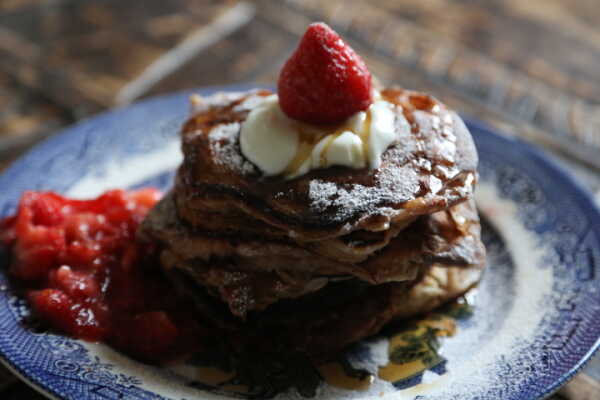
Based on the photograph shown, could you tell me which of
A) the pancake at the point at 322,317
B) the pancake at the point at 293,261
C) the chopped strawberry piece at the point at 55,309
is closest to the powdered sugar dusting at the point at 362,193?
the pancake at the point at 293,261

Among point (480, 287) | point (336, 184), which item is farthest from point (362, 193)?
point (480, 287)

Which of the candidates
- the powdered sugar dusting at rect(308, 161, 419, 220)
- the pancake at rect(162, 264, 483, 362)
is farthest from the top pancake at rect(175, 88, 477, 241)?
the pancake at rect(162, 264, 483, 362)

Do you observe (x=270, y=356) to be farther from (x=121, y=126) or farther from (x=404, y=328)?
(x=121, y=126)

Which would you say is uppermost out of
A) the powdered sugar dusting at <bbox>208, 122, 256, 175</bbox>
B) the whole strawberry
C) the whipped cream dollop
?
the whole strawberry

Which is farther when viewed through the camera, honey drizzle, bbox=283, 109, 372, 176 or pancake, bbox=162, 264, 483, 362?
pancake, bbox=162, 264, 483, 362

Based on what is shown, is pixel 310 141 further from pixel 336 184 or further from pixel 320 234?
pixel 320 234

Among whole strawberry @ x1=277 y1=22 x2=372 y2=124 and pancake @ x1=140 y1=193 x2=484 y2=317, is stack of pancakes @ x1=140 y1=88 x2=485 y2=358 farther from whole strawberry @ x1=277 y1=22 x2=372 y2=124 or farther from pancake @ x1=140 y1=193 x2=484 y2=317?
whole strawberry @ x1=277 y1=22 x2=372 y2=124
